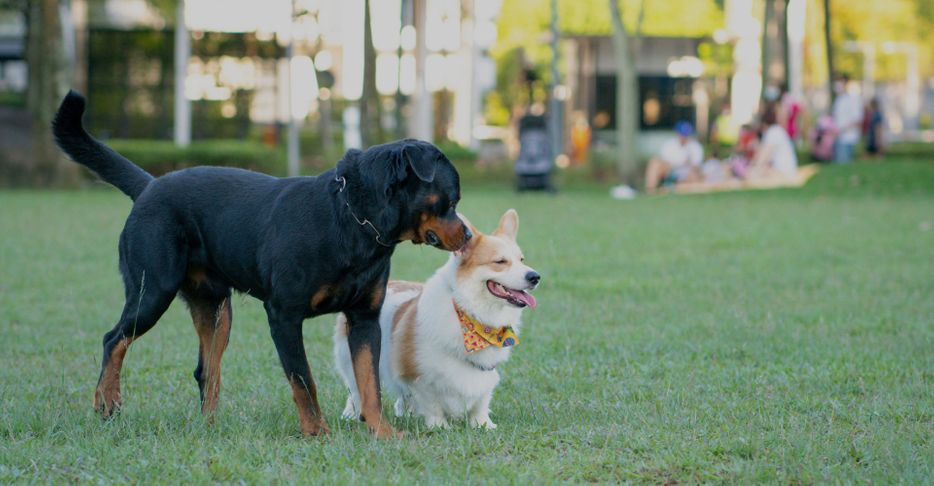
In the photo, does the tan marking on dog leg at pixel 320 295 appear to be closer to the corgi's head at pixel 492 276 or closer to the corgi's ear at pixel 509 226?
the corgi's head at pixel 492 276

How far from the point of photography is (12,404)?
20.7 ft

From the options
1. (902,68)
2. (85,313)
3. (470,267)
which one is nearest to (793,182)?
(85,313)

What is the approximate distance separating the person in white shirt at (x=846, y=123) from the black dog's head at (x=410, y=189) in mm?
24967

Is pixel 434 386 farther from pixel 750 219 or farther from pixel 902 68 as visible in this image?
pixel 902 68

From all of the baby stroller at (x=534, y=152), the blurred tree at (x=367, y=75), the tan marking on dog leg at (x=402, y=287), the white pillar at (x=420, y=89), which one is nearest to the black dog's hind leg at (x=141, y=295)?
the tan marking on dog leg at (x=402, y=287)

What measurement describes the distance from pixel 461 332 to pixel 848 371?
262 centimetres

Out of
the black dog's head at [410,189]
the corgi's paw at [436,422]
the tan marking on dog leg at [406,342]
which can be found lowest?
the corgi's paw at [436,422]

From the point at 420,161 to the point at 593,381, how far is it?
2.40m

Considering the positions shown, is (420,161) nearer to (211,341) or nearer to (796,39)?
(211,341)

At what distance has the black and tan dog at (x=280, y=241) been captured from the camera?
17.8 feet

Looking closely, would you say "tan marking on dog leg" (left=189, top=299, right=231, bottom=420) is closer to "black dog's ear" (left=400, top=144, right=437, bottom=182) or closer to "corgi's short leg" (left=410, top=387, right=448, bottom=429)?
"corgi's short leg" (left=410, top=387, right=448, bottom=429)

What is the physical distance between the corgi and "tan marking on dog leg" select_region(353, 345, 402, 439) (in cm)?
47

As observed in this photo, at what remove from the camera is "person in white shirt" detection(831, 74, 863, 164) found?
2912 centimetres

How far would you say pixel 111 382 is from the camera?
6000mm
